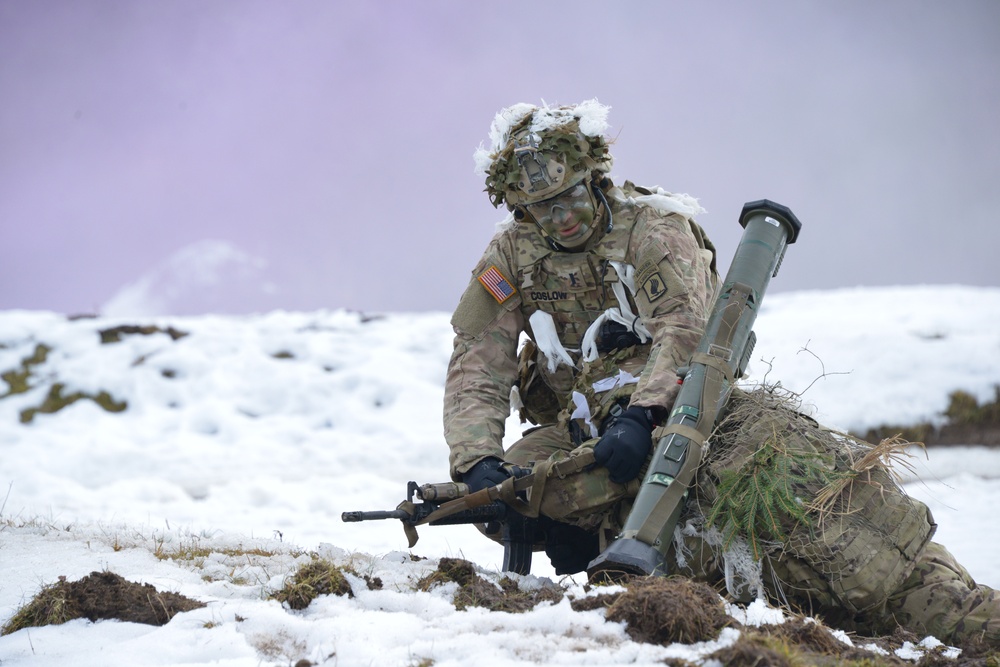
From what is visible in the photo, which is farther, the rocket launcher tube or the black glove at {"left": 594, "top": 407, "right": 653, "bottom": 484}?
the black glove at {"left": 594, "top": 407, "right": 653, "bottom": 484}

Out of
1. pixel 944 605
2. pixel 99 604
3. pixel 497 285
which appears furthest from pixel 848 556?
pixel 99 604

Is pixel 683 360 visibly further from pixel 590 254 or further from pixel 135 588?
pixel 135 588

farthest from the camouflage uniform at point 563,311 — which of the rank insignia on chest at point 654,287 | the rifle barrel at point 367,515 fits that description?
the rifle barrel at point 367,515

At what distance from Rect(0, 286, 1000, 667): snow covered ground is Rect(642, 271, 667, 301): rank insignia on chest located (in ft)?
2.45

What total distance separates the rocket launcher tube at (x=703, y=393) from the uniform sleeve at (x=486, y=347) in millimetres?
1389

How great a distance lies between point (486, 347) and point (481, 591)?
2354 mm

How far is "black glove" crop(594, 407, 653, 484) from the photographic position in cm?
534

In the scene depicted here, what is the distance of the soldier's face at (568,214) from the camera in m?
6.05

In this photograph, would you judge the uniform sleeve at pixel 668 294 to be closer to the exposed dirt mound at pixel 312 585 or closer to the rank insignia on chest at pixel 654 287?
the rank insignia on chest at pixel 654 287

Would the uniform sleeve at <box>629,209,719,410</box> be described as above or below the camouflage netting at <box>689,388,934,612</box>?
above

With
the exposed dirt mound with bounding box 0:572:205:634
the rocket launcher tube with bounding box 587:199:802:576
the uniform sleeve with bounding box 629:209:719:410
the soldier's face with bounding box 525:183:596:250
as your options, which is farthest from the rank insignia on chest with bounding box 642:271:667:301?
the exposed dirt mound with bounding box 0:572:205:634

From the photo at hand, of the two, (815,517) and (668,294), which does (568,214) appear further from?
(815,517)

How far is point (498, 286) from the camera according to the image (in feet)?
21.2

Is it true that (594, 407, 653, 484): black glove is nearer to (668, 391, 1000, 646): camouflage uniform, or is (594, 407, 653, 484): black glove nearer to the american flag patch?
(668, 391, 1000, 646): camouflage uniform
